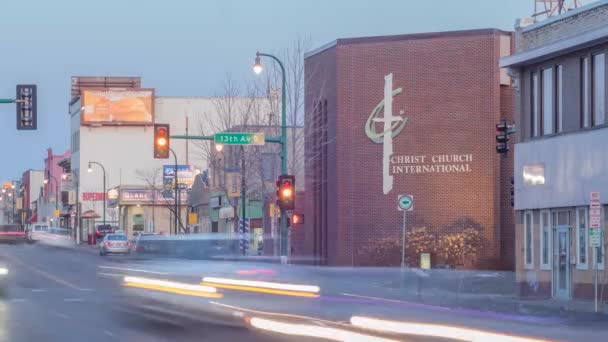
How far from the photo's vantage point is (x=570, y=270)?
33.4m

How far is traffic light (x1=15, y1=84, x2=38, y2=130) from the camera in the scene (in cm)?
3706

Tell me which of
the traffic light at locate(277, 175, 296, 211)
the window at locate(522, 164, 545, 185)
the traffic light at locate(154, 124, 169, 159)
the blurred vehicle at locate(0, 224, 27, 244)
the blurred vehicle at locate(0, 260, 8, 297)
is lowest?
the blurred vehicle at locate(0, 224, 27, 244)

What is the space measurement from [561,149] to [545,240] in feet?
10.5

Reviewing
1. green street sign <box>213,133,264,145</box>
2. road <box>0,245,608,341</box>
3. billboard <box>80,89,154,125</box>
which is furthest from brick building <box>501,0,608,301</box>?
billboard <box>80,89,154,125</box>

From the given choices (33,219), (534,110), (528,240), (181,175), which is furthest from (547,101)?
(33,219)

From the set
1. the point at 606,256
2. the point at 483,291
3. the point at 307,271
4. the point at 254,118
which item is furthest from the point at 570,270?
the point at 254,118

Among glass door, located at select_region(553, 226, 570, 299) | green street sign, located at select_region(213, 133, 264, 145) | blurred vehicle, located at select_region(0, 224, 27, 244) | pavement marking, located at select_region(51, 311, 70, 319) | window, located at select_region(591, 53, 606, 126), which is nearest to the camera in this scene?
pavement marking, located at select_region(51, 311, 70, 319)

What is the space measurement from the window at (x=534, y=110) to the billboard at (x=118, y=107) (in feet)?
264

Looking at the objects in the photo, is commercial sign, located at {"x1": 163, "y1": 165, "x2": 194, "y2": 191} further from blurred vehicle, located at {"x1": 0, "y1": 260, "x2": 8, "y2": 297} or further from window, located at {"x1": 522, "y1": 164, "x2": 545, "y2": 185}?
blurred vehicle, located at {"x1": 0, "y1": 260, "x2": 8, "y2": 297}

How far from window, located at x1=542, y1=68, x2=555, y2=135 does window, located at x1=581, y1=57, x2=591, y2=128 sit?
4.96ft

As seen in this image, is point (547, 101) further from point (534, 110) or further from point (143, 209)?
point (143, 209)

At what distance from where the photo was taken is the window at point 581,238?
32750 millimetres

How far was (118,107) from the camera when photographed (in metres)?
113

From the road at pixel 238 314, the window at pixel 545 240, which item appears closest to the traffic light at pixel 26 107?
the road at pixel 238 314
